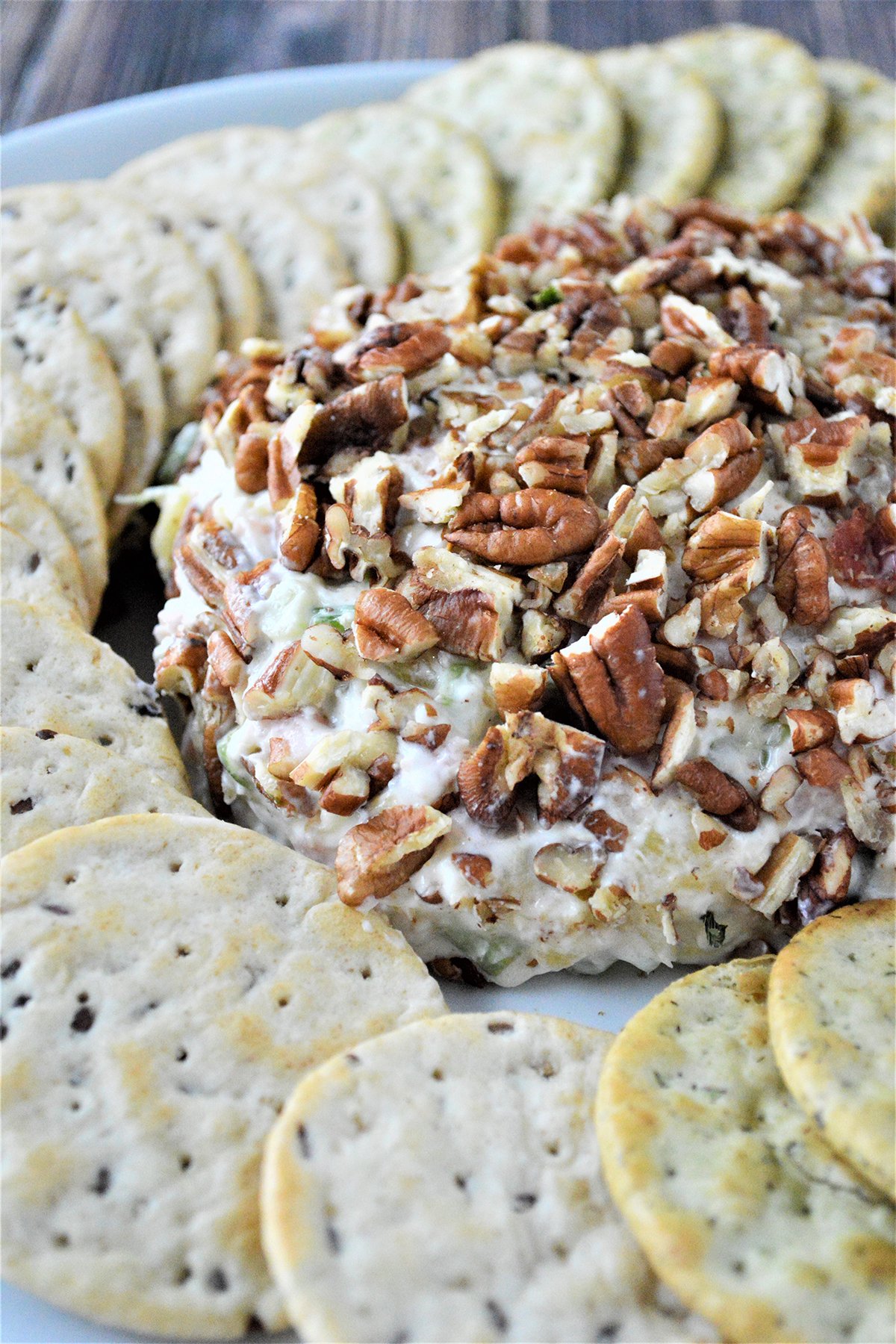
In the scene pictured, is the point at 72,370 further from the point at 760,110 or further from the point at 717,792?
the point at 760,110

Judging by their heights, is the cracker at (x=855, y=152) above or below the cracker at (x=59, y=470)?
below

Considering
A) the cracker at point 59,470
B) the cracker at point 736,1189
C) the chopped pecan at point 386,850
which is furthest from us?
the cracker at point 59,470

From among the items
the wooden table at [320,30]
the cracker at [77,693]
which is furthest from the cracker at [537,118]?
the cracker at [77,693]

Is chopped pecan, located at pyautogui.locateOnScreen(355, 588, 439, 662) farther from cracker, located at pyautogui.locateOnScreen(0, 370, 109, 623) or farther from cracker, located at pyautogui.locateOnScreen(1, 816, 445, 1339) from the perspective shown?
cracker, located at pyautogui.locateOnScreen(0, 370, 109, 623)

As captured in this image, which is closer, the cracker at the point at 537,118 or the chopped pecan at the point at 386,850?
the chopped pecan at the point at 386,850

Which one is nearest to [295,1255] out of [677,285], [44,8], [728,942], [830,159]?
[728,942]

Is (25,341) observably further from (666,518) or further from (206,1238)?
(206,1238)

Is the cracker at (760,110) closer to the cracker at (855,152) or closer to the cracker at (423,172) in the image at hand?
the cracker at (855,152)
